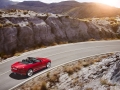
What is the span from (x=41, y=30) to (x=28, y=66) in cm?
1560

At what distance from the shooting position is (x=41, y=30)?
106ft

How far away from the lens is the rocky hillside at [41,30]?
90.3 ft

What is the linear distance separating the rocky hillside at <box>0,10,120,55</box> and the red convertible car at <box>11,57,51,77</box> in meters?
8.07

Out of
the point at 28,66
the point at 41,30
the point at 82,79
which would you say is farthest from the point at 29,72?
the point at 41,30

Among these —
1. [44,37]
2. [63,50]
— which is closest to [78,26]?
[44,37]

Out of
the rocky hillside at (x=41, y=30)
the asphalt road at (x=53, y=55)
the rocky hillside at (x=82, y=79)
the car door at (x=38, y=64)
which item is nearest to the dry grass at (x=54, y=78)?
the rocky hillside at (x=82, y=79)

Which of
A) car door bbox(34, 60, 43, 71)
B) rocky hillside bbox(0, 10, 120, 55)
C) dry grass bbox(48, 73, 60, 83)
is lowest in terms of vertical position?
dry grass bbox(48, 73, 60, 83)

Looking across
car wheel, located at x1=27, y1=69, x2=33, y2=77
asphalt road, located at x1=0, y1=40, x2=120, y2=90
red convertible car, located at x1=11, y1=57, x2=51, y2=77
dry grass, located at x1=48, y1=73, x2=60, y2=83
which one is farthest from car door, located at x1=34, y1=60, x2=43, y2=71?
dry grass, located at x1=48, y1=73, x2=60, y2=83

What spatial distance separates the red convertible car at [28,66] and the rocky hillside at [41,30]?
8068 mm

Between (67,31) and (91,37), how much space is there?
5481mm

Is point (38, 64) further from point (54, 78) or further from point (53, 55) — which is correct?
point (53, 55)

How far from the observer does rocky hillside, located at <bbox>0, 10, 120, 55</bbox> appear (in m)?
27.5

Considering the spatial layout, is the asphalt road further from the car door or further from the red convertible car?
the car door

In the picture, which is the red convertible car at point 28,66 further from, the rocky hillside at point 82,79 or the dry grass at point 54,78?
the dry grass at point 54,78
